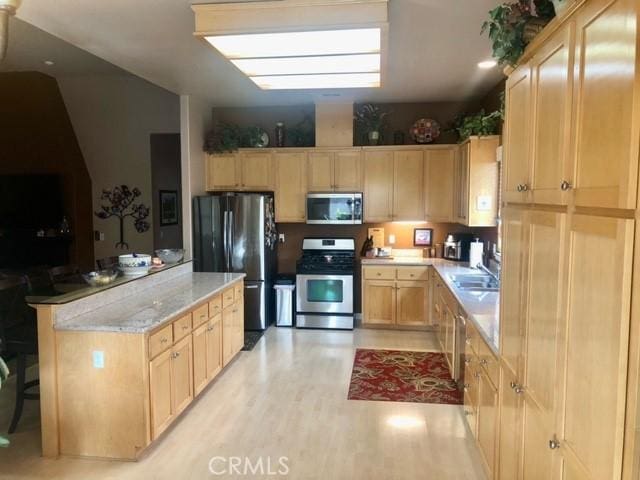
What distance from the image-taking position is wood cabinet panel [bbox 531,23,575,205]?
1.54 meters

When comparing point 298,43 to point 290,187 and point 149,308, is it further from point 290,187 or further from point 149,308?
point 290,187

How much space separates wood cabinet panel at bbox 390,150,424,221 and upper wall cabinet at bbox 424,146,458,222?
86 millimetres

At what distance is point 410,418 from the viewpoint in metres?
3.62

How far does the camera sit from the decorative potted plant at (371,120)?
6.03m

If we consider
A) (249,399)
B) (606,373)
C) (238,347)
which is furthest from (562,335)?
(238,347)

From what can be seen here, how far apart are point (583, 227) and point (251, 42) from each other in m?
2.57

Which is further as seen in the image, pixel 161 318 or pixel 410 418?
pixel 410 418

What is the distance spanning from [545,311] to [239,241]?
451 centimetres

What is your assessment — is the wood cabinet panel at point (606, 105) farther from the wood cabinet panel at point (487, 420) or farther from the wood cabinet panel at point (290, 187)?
the wood cabinet panel at point (290, 187)

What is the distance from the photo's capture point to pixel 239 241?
586 cm

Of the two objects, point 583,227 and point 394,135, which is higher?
point 394,135

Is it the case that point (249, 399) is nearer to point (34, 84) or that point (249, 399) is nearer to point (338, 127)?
point (338, 127)

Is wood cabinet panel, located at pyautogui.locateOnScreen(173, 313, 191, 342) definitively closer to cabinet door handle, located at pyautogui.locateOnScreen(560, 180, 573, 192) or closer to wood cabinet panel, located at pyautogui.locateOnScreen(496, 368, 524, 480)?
wood cabinet panel, located at pyautogui.locateOnScreen(496, 368, 524, 480)

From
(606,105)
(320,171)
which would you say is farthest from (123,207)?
(606,105)
